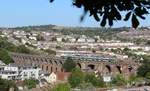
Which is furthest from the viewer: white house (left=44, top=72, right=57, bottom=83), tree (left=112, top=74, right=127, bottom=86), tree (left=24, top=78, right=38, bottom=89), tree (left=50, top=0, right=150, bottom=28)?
white house (left=44, top=72, right=57, bottom=83)

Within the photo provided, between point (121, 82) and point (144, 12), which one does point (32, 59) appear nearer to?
point (121, 82)

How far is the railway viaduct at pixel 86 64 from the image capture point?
1634 inches

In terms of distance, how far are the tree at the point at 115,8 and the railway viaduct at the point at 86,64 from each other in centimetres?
3715

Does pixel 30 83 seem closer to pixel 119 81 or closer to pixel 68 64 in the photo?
pixel 119 81

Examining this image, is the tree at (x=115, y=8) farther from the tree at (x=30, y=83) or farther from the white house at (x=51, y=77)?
the white house at (x=51, y=77)

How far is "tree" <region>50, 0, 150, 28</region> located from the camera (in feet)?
6.98

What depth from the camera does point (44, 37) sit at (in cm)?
8431

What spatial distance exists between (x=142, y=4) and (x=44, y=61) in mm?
→ 43187

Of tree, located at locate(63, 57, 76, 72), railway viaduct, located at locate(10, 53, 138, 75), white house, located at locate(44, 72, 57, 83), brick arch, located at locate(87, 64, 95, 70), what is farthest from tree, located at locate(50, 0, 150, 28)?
brick arch, located at locate(87, 64, 95, 70)

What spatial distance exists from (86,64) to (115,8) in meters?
42.0

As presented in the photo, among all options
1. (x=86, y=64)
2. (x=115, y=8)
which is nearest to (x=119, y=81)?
(x=86, y=64)

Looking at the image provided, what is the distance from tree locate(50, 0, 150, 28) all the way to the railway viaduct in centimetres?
3715

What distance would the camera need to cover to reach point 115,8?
7.02ft

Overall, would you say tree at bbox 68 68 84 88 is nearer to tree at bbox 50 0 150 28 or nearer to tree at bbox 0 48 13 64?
tree at bbox 0 48 13 64
